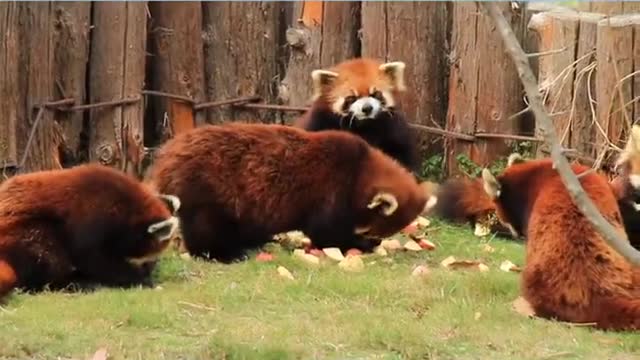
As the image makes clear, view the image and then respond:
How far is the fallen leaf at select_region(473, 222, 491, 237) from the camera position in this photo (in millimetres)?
9930

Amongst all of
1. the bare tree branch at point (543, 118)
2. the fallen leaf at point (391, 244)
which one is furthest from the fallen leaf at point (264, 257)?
the bare tree branch at point (543, 118)

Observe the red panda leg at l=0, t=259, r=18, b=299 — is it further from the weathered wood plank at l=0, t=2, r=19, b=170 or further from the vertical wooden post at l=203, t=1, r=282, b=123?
the vertical wooden post at l=203, t=1, r=282, b=123

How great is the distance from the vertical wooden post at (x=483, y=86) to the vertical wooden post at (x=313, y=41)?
3.41ft

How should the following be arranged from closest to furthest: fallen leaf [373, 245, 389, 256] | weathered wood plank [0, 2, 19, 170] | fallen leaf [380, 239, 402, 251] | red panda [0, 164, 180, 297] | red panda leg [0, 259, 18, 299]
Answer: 1. red panda leg [0, 259, 18, 299]
2. red panda [0, 164, 180, 297]
3. fallen leaf [373, 245, 389, 256]
4. fallen leaf [380, 239, 402, 251]
5. weathered wood plank [0, 2, 19, 170]

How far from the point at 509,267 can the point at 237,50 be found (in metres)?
3.95

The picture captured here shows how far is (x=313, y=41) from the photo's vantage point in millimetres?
11414

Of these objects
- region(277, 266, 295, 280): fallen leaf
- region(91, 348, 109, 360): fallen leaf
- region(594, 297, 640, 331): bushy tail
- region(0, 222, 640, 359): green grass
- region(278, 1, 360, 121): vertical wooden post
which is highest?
region(278, 1, 360, 121): vertical wooden post

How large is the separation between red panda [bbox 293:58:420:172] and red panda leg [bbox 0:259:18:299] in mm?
3714

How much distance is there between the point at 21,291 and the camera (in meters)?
7.66

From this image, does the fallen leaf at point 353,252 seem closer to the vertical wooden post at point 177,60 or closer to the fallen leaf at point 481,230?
the fallen leaf at point 481,230

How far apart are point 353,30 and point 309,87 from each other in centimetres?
66

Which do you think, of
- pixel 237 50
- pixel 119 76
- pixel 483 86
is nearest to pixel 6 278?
pixel 119 76

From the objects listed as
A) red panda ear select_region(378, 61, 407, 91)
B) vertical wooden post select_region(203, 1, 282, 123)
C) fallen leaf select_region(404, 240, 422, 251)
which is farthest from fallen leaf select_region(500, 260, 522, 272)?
A: vertical wooden post select_region(203, 1, 282, 123)

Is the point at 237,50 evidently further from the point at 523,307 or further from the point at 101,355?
the point at 101,355
